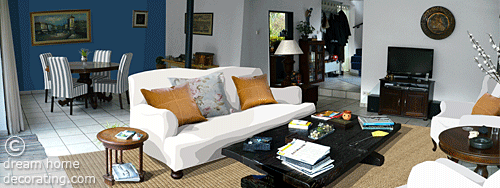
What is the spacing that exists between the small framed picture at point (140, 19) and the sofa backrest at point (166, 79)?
4.84 metres

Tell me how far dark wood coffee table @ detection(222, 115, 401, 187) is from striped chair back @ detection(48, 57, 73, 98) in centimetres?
380

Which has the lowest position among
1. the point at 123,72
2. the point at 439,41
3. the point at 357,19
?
the point at 123,72

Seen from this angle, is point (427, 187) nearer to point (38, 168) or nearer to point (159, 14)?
point (38, 168)

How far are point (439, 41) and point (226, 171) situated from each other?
4.22 meters

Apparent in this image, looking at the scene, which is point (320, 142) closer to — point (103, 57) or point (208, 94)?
point (208, 94)

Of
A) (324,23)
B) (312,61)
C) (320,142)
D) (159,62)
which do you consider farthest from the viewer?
(324,23)


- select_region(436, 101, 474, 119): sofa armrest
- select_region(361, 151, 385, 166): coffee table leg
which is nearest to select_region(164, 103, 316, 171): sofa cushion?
select_region(361, 151, 385, 166): coffee table leg

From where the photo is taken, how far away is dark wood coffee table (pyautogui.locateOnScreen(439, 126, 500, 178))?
291 cm

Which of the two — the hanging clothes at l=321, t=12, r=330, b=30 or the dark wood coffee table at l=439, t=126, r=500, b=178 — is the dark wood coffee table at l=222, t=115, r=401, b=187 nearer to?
the dark wood coffee table at l=439, t=126, r=500, b=178

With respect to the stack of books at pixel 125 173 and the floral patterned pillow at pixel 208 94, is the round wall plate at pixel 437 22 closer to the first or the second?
the floral patterned pillow at pixel 208 94

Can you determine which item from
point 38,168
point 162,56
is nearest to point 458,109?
point 38,168

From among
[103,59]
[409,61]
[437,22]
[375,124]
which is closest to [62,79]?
[103,59]

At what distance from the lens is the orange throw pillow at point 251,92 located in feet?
15.4

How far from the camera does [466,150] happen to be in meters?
3.01
